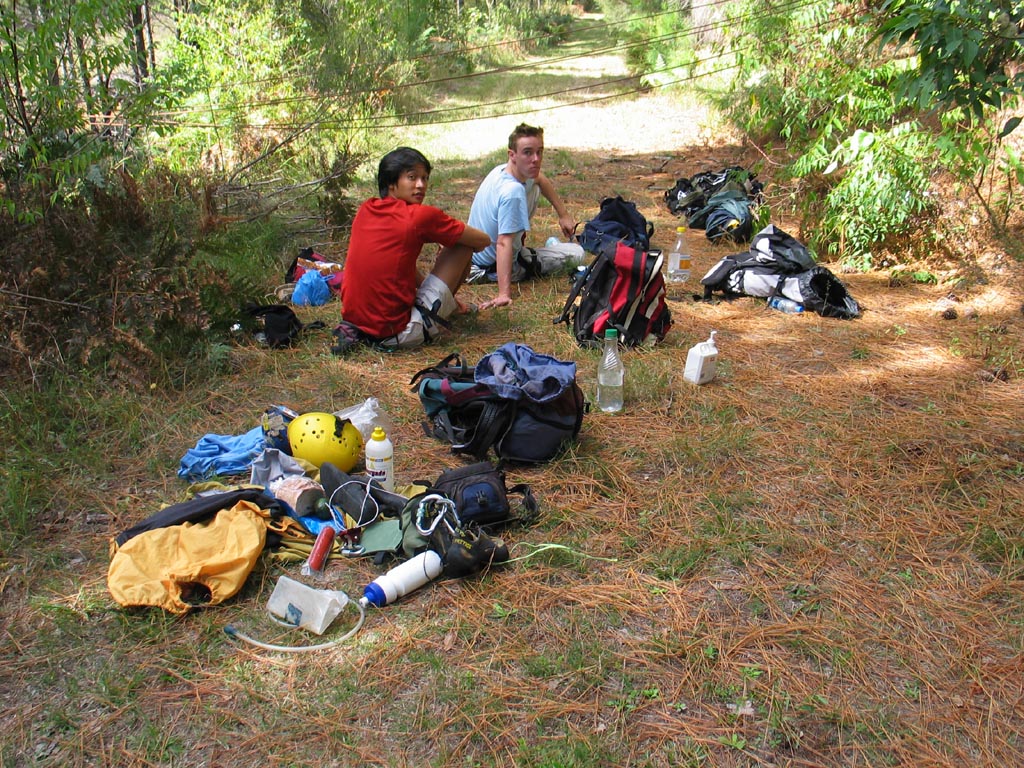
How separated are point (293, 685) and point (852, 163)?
205 inches

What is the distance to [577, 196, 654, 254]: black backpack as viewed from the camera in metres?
5.98

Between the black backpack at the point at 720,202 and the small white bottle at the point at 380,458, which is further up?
the black backpack at the point at 720,202

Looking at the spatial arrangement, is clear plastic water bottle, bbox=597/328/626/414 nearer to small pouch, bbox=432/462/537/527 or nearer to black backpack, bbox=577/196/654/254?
small pouch, bbox=432/462/537/527

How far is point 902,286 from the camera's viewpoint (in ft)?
17.6

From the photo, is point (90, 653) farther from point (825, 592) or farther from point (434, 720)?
point (825, 592)

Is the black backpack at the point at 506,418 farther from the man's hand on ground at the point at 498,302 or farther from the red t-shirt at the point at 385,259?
the man's hand on ground at the point at 498,302

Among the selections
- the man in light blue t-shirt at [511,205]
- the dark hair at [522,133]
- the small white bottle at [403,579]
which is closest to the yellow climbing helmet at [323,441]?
the small white bottle at [403,579]

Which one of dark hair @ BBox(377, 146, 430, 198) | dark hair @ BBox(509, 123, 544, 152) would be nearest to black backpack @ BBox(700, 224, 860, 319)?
dark hair @ BBox(509, 123, 544, 152)

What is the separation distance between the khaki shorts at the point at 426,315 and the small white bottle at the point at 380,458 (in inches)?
61.4

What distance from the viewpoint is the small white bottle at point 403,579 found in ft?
7.96

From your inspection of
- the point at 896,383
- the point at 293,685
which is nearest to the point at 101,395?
the point at 293,685

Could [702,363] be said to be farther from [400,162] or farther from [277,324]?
[277,324]

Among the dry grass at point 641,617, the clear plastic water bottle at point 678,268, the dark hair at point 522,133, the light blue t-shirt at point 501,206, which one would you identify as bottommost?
the dry grass at point 641,617

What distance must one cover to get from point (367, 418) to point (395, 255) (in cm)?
129
